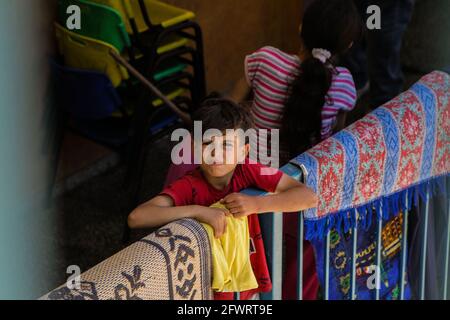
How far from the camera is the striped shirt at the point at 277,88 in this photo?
2.39 m

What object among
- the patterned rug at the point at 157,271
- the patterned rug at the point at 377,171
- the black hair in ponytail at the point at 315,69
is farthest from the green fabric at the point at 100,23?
the patterned rug at the point at 157,271

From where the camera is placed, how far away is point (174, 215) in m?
1.74

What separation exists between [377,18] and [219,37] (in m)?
0.81

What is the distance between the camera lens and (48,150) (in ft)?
9.84

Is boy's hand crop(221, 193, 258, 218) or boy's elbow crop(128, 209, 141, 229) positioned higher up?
boy's hand crop(221, 193, 258, 218)

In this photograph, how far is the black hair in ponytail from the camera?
2.33m

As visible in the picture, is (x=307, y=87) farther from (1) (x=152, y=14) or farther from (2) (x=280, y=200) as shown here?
(1) (x=152, y=14)

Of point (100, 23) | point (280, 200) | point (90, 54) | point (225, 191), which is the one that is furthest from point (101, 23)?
point (280, 200)

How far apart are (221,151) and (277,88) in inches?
25.3

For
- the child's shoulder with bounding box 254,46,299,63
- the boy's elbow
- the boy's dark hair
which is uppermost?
the child's shoulder with bounding box 254,46,299,63

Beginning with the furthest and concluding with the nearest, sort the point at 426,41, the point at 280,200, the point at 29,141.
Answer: the point at 426,41 < the point at 29,141 < the point at 280,200

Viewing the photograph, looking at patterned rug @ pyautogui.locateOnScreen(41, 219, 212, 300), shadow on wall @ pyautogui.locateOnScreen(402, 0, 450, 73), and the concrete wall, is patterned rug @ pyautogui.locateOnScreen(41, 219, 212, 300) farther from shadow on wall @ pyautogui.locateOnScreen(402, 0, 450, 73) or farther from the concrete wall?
shadow on wall @ pyautogui.locateOnScreen(402, 0, 450, 73)

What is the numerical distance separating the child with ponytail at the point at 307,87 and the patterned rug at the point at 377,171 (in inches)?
6.2

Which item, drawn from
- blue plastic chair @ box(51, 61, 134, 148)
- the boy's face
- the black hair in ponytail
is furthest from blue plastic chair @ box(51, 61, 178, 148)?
the boy's face
